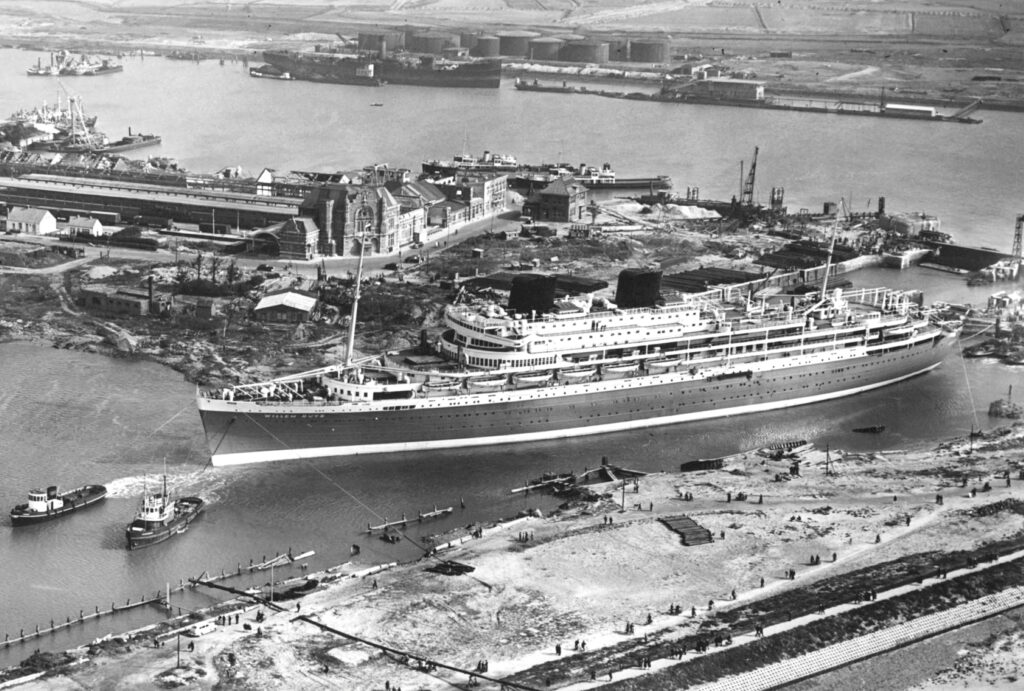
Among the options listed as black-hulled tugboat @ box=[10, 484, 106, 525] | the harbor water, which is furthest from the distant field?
black-hulled tugboat @ box=[10, 484, 106, 525]

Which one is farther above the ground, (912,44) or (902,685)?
(912,44)

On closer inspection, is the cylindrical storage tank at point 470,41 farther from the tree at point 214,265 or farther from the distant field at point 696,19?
the tree at point 214,265

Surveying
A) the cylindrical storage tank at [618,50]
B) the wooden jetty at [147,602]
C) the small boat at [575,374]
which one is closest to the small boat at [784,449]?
the small boat at [575,374]

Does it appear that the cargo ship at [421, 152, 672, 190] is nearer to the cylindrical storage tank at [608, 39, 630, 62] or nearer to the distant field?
the distant field

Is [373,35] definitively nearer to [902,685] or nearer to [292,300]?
[292,300]

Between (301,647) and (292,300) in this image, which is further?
(292,300)

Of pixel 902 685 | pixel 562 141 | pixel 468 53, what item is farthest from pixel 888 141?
pixel 902 685
